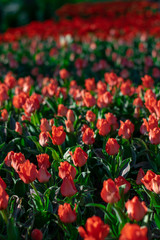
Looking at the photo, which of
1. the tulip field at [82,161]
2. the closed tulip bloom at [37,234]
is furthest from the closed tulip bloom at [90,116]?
the closed tulip bloom at [37,234]

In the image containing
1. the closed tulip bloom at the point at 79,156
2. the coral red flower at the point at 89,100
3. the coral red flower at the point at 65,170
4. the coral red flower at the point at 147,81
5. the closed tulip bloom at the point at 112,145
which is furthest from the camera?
the coral red flower at the point at 147,81

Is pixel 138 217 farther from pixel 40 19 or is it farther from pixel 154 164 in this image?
pixel 40 19

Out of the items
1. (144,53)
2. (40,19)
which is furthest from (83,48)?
(40,19)

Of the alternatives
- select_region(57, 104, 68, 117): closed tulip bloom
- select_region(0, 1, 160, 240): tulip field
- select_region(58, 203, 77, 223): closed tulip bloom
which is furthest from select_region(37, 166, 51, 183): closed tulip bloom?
select_region(57, 104, 68, 117): closed tulip bloom

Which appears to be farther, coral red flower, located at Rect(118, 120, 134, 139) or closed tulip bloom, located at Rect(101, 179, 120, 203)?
coral red flower, located at Rect(118, 120, 134, 139)

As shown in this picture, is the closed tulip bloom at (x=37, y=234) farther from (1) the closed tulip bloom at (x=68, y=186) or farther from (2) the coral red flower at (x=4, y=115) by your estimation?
(2) the coral red flower at (x=4, y=115)

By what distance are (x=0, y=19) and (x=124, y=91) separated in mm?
12248

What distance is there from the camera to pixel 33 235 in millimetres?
1731

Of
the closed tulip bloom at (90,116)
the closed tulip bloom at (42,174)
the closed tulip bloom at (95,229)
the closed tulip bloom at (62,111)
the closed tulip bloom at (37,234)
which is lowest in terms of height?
the closed tulip bloom at (62,111)

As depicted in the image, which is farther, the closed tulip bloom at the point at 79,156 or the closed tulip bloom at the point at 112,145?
the closed tulip bloom at the point at 112,145

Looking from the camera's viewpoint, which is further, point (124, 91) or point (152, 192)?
point (124, 91)

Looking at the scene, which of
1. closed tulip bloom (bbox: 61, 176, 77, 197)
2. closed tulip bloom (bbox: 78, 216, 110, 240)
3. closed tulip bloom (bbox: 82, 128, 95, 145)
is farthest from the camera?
closed tulip bloom (bbox: 82, 128, 95, 145)

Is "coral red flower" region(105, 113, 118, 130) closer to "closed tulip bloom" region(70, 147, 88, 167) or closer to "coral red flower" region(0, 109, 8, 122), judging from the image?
"closed tulip bloom" region(70, 147, 88, 167)

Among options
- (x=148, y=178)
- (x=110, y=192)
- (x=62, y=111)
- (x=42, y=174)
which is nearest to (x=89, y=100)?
(x=62, y=111)
